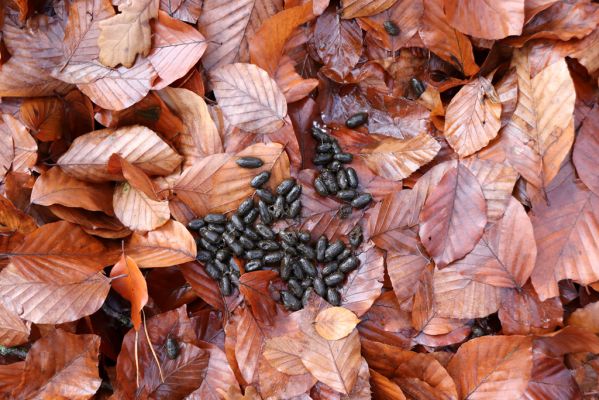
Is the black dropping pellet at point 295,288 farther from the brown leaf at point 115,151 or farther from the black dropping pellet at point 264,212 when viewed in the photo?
the brown leaf at point 115,151

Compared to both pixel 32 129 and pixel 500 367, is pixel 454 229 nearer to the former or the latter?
pixel 500 367

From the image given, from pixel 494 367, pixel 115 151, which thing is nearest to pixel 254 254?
pixel 115 151

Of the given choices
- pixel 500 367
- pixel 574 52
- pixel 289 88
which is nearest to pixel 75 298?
pixel 289 88

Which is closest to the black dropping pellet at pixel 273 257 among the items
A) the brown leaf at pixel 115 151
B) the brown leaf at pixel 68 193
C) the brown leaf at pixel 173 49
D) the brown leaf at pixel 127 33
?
the brown leaf at pixel 115 151

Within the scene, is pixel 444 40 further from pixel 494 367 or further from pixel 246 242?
pixel 494 367

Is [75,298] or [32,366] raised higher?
[75,298]
